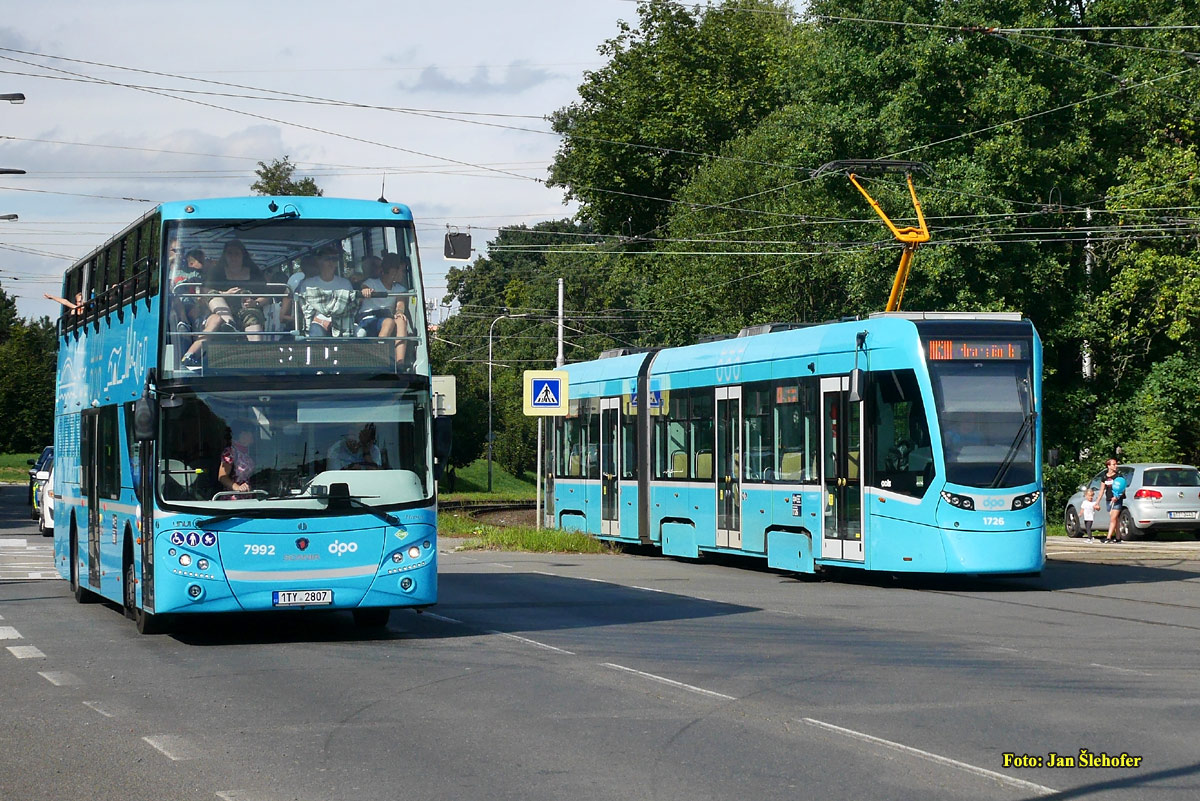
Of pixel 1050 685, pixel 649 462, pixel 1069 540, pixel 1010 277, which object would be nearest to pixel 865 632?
pixel 1050 685

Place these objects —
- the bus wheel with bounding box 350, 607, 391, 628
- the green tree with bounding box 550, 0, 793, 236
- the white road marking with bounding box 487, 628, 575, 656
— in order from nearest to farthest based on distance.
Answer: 1. the white road marking with bounding box 487, 628, 575, 656
2. the bus wheel with bounding box 350, 607, 391, 628
3. the green tree with bounding box 550, 0, 793, 236

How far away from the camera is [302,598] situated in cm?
1420

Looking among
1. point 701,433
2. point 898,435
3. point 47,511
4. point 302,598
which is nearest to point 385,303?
point 302,598

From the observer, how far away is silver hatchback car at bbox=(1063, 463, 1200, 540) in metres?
32.4

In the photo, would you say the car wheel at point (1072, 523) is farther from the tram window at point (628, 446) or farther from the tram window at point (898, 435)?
the tram window at point (898, 435)

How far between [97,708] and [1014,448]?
1248 centimetres

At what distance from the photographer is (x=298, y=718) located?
10203mm

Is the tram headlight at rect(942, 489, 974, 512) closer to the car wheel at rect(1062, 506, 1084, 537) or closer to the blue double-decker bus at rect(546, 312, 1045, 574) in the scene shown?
the blue double-decker bus at rect(546, 312, 1045, 574)

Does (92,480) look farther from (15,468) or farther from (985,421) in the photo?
(15,468)

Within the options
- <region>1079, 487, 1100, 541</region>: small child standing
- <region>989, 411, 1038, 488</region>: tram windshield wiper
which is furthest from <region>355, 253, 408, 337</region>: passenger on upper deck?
<region>1079, 487, 1100, 541</region>: small child standing

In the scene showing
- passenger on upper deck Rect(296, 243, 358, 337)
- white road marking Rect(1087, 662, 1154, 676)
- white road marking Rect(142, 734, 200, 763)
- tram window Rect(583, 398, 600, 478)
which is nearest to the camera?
white road marking Rect(142, 734, 200, 763)

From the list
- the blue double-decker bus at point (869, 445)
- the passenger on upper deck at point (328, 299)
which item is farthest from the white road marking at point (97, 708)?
the blue double-decker bus at point (869, 445)

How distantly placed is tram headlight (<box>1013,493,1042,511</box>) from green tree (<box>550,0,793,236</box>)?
122 feet

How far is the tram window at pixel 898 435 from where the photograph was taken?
65.9 ft
